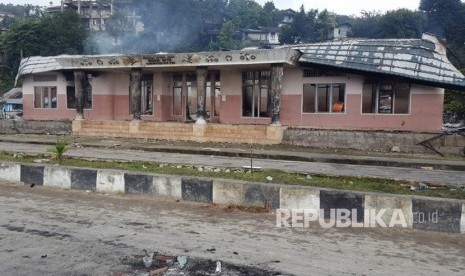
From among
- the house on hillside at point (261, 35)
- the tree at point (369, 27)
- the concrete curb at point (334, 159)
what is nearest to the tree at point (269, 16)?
the house on hillside at point (261, 35)

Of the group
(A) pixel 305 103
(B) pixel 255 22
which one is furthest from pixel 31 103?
(B) pixel 255 22

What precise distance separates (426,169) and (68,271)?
10476mm

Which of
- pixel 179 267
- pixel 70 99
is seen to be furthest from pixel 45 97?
pixel 179 267

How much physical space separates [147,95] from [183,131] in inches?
207

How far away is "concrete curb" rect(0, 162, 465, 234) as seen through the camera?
584cm

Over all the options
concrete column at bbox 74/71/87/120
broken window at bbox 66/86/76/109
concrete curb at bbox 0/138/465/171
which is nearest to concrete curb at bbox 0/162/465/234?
concrete curb at bbox 0/138/465/171

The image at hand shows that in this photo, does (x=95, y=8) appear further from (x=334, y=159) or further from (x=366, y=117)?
(x=334, y=159)

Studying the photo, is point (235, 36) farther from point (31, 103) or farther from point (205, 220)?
point (205, 220)

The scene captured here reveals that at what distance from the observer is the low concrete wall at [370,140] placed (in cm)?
1443

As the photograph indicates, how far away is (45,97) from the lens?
24.6 meters

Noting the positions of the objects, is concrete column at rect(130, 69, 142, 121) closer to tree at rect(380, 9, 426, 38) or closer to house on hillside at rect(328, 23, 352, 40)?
tree at rect(380, 9, 426, 38)

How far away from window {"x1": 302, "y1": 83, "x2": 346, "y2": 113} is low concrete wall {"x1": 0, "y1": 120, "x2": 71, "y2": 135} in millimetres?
12273

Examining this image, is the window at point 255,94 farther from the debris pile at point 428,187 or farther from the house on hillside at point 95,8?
the house on hillside at point 95,8

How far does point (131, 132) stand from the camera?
776 inches
